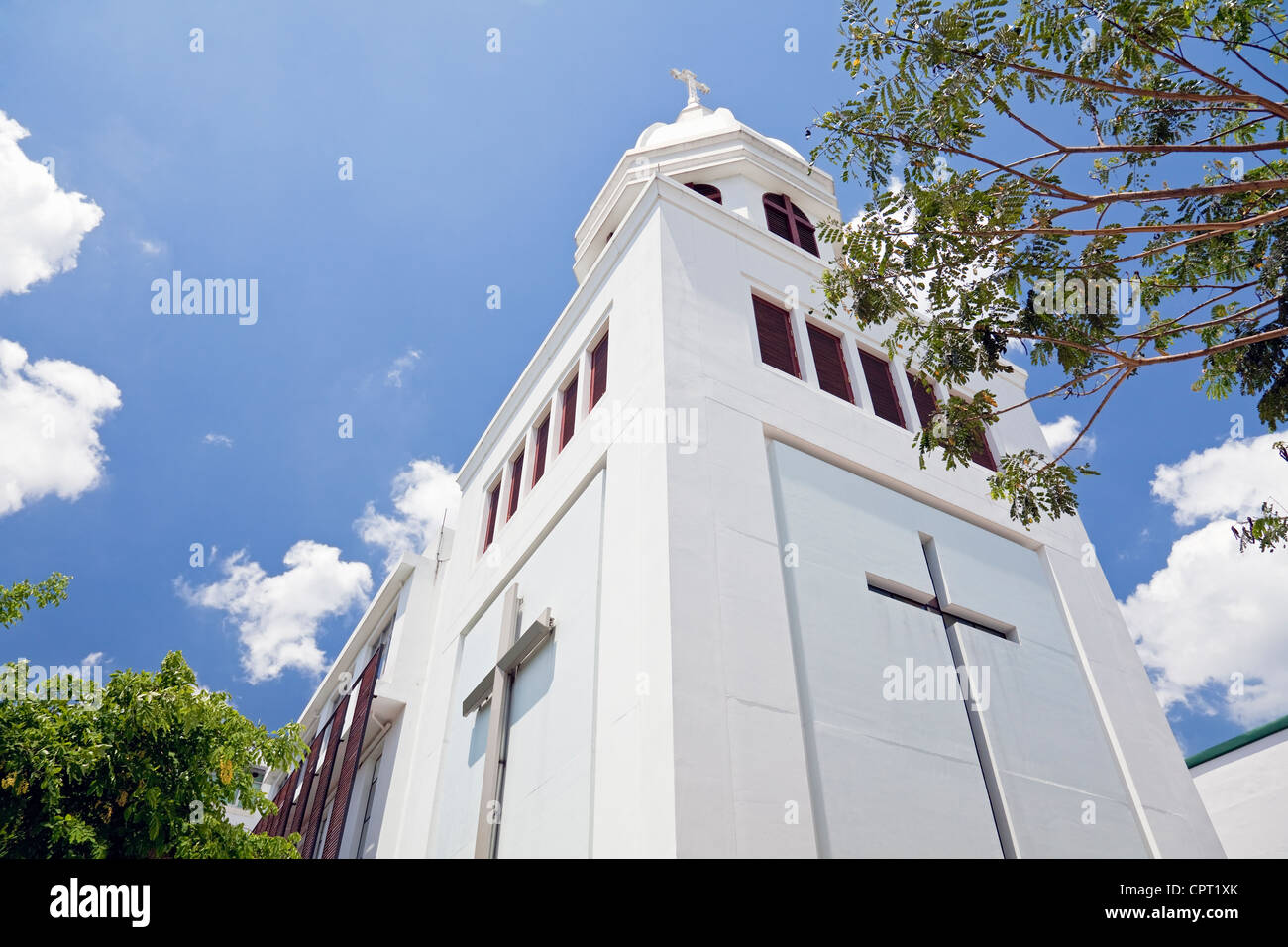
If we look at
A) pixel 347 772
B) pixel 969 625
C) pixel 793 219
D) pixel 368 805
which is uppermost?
pixel 793 219

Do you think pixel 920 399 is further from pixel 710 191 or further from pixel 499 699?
pixel 499 699

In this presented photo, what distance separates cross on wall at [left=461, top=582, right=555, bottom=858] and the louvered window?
10229 mm

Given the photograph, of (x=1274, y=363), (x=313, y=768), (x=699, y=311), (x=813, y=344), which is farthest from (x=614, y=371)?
(x=313, y=768)

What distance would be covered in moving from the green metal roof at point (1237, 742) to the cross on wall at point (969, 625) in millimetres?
6762

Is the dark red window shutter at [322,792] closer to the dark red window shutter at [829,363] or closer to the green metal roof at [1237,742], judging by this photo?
the dark red window shutter at [829,363]

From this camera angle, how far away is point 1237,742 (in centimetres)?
1642

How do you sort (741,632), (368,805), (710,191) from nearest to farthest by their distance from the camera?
(741,632)
(368,805)
(710,191)

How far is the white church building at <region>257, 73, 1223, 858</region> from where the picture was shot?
923cm

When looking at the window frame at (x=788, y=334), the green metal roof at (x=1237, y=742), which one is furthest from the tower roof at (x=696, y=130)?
the green metal roof at (x=1237, y=742)

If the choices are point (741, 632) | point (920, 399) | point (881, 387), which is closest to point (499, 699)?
point (741, 632)

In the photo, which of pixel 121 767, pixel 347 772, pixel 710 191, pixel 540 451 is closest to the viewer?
pixel 121 767

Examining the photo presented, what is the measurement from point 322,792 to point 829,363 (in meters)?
15.1

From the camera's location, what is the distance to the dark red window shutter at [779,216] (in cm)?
1897

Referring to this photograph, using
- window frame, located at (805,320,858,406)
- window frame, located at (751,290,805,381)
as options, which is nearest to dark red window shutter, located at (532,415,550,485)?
window frame, located at (751,290,805,381)
